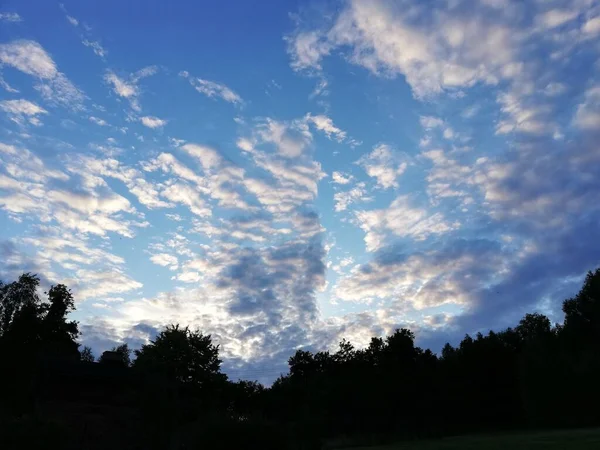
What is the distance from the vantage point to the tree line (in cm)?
3584

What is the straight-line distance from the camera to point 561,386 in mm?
66562

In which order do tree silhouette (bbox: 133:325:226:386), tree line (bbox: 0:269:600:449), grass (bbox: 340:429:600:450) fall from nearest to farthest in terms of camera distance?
1. grass (bbox: 340:429:600:450)
2. tree line (bbox: 0:269:600:449)
3. tree silhouette (bbox: 133:325:226:386)

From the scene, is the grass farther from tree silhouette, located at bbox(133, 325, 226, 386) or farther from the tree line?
tree silhouette, located at bbox(133, 325, 226, 386)

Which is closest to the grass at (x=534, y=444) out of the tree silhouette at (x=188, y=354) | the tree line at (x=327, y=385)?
the tree line at (x=327, y=385)

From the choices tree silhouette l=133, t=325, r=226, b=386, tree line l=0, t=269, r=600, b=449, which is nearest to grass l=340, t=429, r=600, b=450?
tree line l=0, t=269, r=600, b=449

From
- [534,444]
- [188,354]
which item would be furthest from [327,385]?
[534,444]

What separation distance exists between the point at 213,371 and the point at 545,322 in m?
91.6

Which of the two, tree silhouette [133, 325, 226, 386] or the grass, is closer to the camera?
the grass

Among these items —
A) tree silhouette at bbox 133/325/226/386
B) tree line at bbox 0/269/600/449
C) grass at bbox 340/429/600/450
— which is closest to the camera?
grass at bbox 340/429/600/450

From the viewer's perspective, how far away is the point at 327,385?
75000 mm

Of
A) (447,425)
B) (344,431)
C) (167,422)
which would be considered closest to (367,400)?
(344,431)

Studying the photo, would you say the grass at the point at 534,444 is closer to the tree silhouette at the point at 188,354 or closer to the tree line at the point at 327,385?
the tree line at the point at 327,385

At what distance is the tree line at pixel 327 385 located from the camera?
35844 mm

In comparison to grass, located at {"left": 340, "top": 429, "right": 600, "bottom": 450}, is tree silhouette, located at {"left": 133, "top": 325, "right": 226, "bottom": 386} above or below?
above
